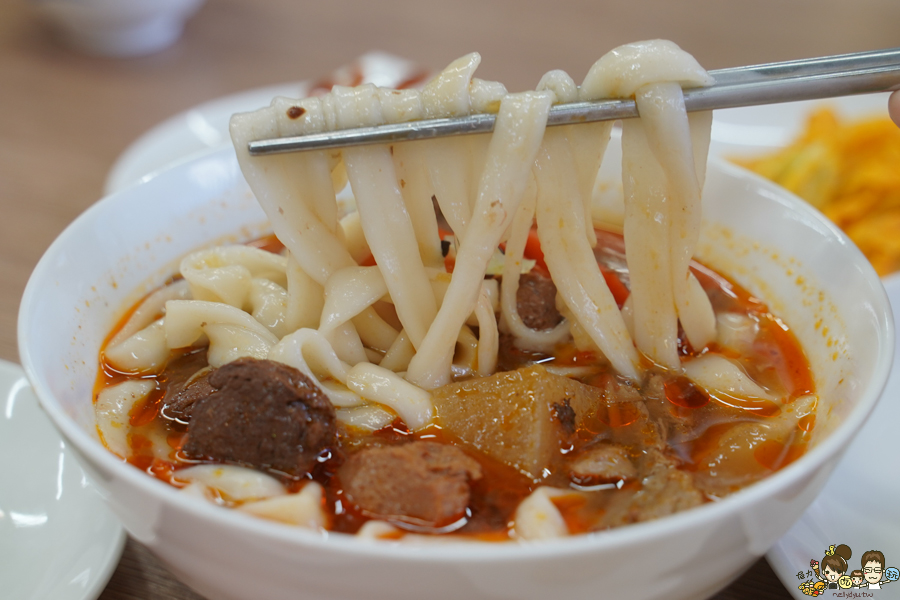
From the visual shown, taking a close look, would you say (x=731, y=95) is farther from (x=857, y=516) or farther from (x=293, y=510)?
(x=293, y=510)

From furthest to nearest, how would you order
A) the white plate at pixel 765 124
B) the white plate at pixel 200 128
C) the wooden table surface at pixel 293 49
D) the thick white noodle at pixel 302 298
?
the wooden table surface at pixel 293 49 → the white plate at pixel 765 124 → the white plate at pixel 200 128 → the thick white noodle at pixel 302 298

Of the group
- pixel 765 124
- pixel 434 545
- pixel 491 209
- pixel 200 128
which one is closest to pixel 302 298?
pixel 491 209

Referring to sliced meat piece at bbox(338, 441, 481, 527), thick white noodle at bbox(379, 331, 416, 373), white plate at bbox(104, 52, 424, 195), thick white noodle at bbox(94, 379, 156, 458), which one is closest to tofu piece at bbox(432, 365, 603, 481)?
sliced meat piece at bbox(338, 441, 481, 527)

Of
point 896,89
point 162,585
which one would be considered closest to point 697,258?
point 896,89

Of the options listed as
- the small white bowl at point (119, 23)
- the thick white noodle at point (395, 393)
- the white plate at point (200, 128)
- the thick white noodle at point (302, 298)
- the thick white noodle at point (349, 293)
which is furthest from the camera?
the small white bowl at point (119, 23)

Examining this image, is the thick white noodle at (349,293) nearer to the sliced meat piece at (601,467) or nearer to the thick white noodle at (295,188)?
the thick white noodle at (295,188)

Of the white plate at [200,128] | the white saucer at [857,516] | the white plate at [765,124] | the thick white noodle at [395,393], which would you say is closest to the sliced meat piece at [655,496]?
the white saucer at [857,516]

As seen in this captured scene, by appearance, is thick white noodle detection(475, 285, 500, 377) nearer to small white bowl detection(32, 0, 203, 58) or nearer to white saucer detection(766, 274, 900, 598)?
white saucer detection(766, 274, 900, 598)
